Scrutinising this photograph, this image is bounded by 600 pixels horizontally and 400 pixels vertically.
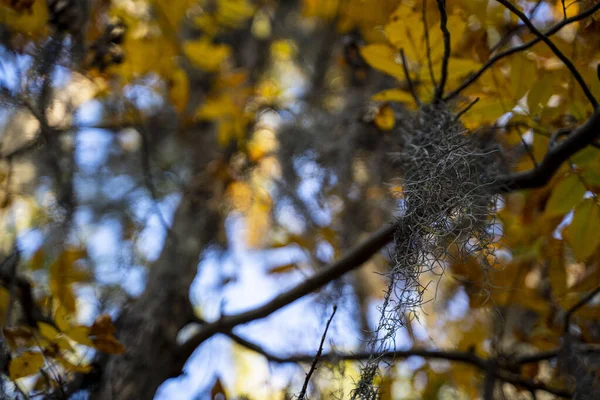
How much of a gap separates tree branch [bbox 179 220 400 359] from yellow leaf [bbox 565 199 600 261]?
12.4 inches

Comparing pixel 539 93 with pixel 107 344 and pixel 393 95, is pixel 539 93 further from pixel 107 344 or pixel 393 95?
pixel 107 344

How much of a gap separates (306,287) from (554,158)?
20.1 inches

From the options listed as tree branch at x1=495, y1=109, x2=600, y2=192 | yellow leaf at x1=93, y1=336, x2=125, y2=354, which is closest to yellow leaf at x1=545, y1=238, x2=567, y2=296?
tree branch at x1=495, y1=109, x2=600, y2=192

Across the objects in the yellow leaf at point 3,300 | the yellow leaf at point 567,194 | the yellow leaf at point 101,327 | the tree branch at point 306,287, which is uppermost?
the yellow leaf at point 567,194

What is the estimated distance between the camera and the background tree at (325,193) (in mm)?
798

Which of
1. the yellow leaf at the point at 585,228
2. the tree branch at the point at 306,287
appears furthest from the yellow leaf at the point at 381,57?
the yellow leaf at the point at 585,228

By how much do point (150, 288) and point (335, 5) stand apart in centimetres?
108

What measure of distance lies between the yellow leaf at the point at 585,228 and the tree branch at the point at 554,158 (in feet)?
A: 0.31

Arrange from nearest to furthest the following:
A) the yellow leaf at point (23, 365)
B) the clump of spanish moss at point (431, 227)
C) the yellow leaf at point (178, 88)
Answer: the clump of spanish moss at point (431, 227), the yellow leaf at point (23, 365), the yellow leaf at point (178, 88)

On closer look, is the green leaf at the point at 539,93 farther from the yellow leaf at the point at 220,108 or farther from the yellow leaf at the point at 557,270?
the yellow leaf at the point at 220,108

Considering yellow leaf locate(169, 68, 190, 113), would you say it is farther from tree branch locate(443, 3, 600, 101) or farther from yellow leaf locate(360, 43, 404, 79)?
tree branch locate(443, 3, 600, 101)

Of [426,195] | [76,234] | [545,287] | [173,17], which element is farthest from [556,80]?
[76,234]

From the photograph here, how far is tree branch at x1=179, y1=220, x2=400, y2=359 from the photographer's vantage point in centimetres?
91

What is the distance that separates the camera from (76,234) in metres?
1.36
